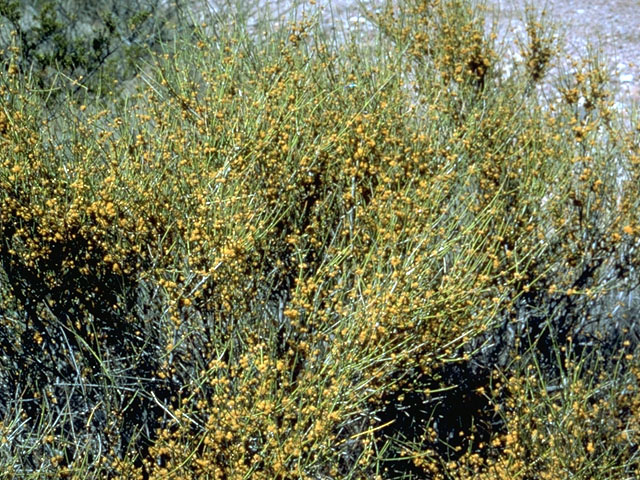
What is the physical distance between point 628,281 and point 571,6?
528cm

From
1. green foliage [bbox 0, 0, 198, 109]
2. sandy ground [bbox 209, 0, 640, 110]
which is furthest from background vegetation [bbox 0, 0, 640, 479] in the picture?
sandy ground [bbox 209, 0, 640, 110]

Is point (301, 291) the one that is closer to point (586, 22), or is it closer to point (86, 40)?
point (86, 40)

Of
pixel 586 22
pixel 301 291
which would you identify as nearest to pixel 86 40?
pixel 301 291

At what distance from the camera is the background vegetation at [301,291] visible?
12.6 ft

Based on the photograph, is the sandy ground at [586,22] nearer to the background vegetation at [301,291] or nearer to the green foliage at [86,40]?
the green foliage at [86,40]

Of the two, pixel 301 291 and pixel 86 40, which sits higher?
pixel 86 40

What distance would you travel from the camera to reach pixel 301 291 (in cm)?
398

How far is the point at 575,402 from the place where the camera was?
3.95 meters

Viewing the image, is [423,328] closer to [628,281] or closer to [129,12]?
[628,281]

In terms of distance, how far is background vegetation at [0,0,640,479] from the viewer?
3.83 metres

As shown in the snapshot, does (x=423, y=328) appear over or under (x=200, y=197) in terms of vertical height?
under

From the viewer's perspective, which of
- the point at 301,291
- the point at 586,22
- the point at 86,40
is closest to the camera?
the point at 301,291

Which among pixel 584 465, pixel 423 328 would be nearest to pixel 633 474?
pixel 584 465

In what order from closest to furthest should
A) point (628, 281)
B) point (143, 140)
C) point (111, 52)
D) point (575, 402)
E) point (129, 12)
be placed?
1. point (575, 402)
2. point (143, 140)
3. point (628, 281)
4. point (111, 52)
5. point (129, 12)
